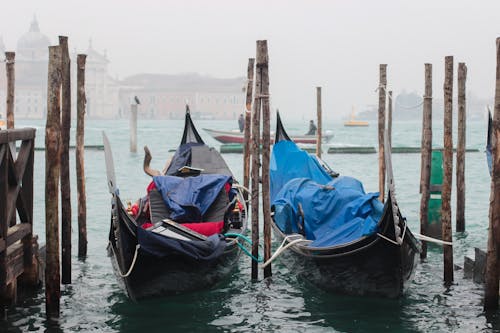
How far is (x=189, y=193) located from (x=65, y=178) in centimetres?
84

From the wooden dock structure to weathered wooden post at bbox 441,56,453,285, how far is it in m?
2.26

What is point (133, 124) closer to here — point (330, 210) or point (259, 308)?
point (330, 210)

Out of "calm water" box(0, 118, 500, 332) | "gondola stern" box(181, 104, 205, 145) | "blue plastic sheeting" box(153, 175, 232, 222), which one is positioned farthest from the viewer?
"gondola stern" box(181, 104, 205, 145)

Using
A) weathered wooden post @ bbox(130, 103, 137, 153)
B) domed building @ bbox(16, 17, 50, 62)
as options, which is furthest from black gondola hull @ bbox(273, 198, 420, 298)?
domed building @ bbox(16, 17, 50, 62)

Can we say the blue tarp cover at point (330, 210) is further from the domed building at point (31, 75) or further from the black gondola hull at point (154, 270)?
the domed building at point (31, 75)

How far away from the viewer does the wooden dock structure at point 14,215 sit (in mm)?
3699

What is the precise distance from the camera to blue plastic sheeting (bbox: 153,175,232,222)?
5.02m

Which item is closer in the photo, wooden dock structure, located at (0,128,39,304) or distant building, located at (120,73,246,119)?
wooden dock structure, located at (0,128,39,304)

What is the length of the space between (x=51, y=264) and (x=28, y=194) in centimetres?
58

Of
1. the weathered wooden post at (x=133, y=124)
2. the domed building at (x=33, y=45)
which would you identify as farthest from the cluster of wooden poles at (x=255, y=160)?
the domed building at (x=33, y=45)

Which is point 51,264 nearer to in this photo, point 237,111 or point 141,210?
point 141,210

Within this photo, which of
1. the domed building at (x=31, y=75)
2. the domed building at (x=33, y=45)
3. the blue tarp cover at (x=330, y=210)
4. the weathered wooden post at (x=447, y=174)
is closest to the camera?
the blue tarp cover at (x=330, y=210)

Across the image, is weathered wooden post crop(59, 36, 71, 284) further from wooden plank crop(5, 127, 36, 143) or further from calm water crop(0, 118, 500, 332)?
wooden plank crop(5, 127, 36, 143)

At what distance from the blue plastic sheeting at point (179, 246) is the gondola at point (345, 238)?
0.48 meters
